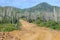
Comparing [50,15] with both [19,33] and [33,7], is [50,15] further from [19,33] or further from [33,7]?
[19,33]

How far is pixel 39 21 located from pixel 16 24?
1533 mm

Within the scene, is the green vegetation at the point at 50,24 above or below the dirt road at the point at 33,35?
above

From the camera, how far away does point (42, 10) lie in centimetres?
1414

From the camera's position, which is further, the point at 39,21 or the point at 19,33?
the point at 39,21

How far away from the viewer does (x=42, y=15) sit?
1422cm

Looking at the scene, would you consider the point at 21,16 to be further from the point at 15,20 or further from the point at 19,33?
the point at 19,33

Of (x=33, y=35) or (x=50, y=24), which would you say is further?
(x=50, y=24)

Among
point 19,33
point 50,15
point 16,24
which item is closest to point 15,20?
point 16,24

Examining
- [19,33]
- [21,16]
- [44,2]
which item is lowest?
[19,33]

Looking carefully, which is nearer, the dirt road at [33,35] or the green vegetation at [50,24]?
the dirt road at [33,35]

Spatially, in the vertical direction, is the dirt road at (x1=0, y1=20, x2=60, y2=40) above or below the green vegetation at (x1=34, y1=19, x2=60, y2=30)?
below

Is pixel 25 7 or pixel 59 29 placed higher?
pixel 25 7

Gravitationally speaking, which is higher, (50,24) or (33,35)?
(50,24)

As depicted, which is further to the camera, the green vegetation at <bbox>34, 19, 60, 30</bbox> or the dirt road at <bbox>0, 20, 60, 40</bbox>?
the green vegetation at <bbox>34, 19, 60, 30</bbox>
